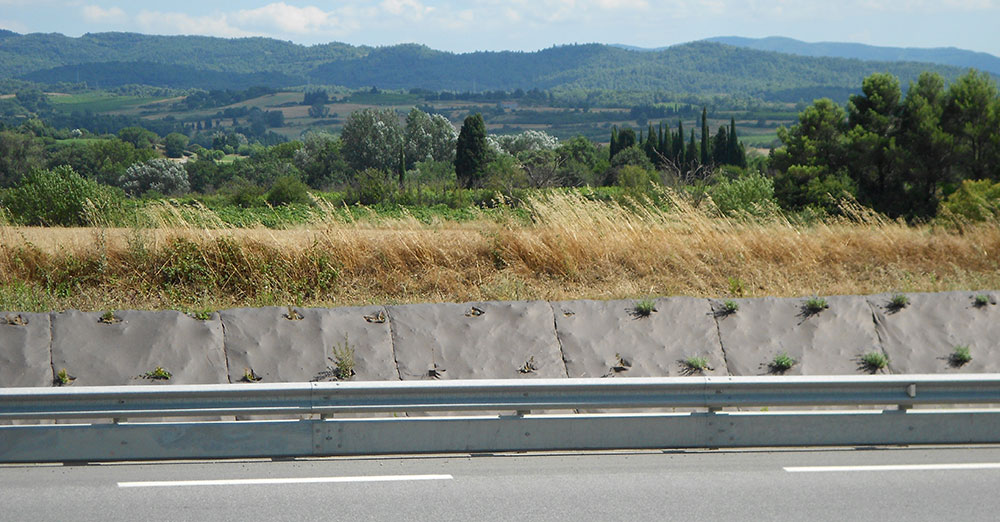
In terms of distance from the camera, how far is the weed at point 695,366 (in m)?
8.56

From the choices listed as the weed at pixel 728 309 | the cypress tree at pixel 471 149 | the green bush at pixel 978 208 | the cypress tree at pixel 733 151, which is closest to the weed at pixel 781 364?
the weed at pixel 728 309

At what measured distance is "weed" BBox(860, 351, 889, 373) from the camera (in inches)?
339

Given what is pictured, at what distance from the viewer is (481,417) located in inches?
251

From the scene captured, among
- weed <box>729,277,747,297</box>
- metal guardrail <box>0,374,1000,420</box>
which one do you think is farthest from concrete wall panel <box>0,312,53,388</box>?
weed <box>729,277,747,297</box>

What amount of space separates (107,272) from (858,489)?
8.23m

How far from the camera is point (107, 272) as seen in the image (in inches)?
404

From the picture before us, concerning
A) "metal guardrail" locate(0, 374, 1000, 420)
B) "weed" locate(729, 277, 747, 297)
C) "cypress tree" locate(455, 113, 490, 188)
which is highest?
"metal guardrail" locate(0, 374, 1000, 420)

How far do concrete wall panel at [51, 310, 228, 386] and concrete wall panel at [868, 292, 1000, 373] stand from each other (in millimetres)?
6555

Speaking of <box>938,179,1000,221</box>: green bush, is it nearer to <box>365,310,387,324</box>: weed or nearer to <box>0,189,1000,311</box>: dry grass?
<box>0,189,1000,311</box>: dry grass

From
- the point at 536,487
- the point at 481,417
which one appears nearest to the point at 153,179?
the point at 481,417

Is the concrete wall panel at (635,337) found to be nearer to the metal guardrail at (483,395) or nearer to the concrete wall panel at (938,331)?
the concrete wall panel at (938,331)

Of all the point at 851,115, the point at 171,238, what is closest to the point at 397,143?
the point at 851,115

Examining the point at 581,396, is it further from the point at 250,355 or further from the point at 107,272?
the point at 107,272

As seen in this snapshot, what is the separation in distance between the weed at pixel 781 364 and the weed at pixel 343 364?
13.1ft
